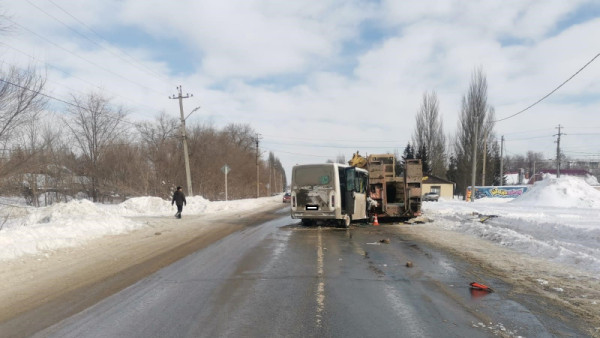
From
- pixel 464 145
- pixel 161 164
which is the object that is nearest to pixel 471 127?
pixel 464 145

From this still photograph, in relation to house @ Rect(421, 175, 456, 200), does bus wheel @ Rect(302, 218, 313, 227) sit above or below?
below

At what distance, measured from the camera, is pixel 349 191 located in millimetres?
17453

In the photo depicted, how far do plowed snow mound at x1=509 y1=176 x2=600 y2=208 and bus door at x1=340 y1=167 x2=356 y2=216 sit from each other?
778 inches

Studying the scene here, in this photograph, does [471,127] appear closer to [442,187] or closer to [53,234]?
[442,187]

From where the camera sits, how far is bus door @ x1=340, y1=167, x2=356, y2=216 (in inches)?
685

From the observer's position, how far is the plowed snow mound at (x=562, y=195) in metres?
30.1

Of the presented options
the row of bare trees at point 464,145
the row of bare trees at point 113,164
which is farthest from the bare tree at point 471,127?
the row of bare trees at point 113,164

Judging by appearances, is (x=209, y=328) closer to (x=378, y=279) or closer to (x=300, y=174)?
(x=378, y=279)

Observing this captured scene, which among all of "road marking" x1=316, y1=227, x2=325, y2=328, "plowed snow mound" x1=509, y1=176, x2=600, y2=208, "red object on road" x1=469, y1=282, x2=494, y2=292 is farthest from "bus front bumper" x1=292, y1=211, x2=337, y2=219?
"plowed snow mound" x1=509, y1=176, x2=600, y2=208

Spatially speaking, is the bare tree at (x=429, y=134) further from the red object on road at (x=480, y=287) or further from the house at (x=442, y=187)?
the red object on road at (x=480, y=287)

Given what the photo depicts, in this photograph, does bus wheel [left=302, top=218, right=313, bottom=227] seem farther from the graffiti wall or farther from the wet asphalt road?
the graffiti wall

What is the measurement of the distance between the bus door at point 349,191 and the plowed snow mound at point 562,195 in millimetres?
19768

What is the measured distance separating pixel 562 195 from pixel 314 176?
23537 mm

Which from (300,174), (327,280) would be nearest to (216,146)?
(300,174)
